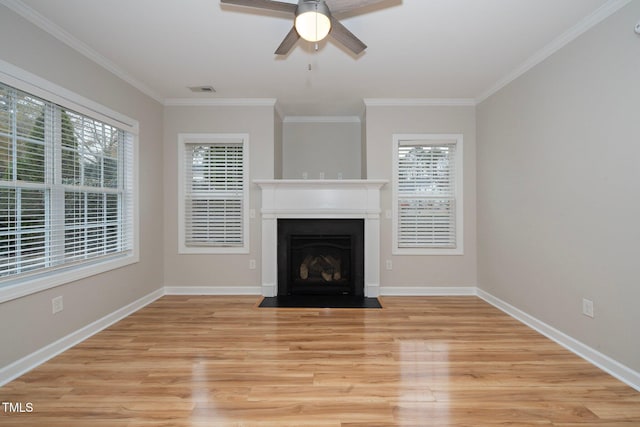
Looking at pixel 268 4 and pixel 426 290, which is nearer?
pixel 268 4

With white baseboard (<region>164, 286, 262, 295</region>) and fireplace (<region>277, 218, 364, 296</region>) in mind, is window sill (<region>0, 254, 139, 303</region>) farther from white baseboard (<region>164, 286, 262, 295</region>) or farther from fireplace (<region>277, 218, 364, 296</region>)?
fireplace (<region>277, 218, 364, 296</region>)

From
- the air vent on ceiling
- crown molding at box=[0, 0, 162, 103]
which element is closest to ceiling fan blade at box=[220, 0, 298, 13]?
crown molding at box=[0, 0, 162, 103]

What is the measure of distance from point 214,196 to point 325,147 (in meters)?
1.89

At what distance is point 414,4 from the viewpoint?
219 centimetres

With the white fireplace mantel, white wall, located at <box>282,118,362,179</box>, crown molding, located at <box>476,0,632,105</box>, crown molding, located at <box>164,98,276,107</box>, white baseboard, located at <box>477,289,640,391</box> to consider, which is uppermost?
crown molding, located at <box>164,98,276,107</box>

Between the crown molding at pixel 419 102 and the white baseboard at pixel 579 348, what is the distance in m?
2.56

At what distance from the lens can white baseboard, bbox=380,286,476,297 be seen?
4082 millimetres

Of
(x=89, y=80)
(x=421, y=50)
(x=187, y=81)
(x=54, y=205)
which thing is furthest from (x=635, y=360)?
(x=89, y=80)

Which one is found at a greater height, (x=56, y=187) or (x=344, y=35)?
(x=344, y=35)

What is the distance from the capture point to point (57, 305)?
2475 millimetres

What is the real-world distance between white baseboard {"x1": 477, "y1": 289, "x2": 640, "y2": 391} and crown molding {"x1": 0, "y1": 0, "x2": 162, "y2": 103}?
16.1 feet

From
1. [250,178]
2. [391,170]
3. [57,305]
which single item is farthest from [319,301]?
[57,305]

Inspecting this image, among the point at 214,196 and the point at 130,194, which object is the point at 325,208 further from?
the point at 130,194

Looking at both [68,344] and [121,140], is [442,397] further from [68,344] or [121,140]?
[121,140]
